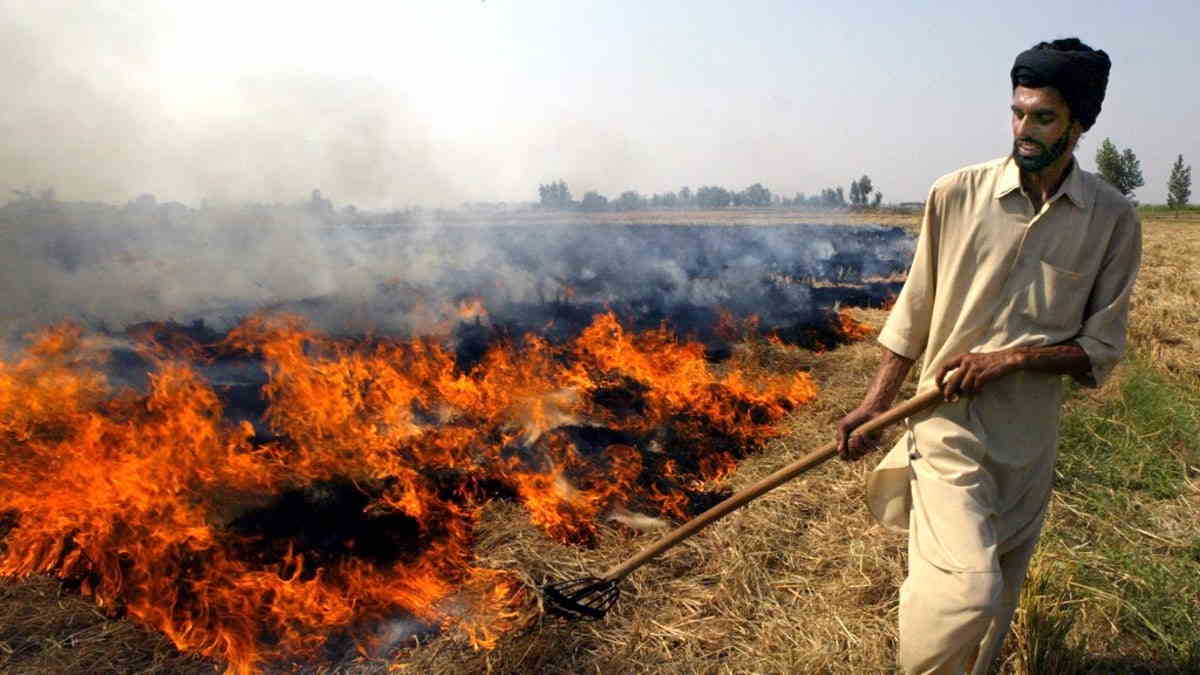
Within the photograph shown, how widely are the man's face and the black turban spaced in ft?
0.08

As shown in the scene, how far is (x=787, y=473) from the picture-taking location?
252cm

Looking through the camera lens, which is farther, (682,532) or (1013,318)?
(682,532)

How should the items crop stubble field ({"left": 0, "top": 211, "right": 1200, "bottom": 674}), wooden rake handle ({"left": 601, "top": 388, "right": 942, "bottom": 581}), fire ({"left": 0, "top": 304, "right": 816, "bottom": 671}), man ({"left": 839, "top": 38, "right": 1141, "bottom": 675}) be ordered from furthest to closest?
fire ({"left": 0, "top": 304, "right": 816, "bottom": 671}) < crop stubble field ({"left": 0, "top": 211, "right": 1200, "bottom": 674}) < wooden rake handle ({"left": 601, "top": 388, "right": 942, "bottom": 581}) < man ({"left": 839, "top": 38, "right": 1141, "bottom": 675})

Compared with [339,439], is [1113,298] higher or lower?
higher

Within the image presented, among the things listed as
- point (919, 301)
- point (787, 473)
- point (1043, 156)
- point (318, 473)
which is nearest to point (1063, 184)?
point (1043, 156)

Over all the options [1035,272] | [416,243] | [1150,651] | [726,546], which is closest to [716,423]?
[726,546]

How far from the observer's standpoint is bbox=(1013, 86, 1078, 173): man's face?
203cm

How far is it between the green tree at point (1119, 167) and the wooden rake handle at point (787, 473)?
57300mm

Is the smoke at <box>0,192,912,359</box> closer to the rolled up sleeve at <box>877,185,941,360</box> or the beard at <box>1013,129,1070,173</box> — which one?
the rolled up sleeve at <box>877,185,941,360</box>

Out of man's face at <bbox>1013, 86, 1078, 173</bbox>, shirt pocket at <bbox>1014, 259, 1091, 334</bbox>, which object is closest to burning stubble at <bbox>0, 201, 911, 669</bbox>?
shirt pocket at <bbox>1014, 259, 1091, 334</bbox>

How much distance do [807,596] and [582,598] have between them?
117 cm

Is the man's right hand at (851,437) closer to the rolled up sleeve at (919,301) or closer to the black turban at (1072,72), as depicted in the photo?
the rolled up sleeve at (919,301)

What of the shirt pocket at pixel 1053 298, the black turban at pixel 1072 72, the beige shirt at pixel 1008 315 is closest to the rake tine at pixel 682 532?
the beige shirt at pixel 1008 315

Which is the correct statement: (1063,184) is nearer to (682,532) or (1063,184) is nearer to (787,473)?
(787,473)
